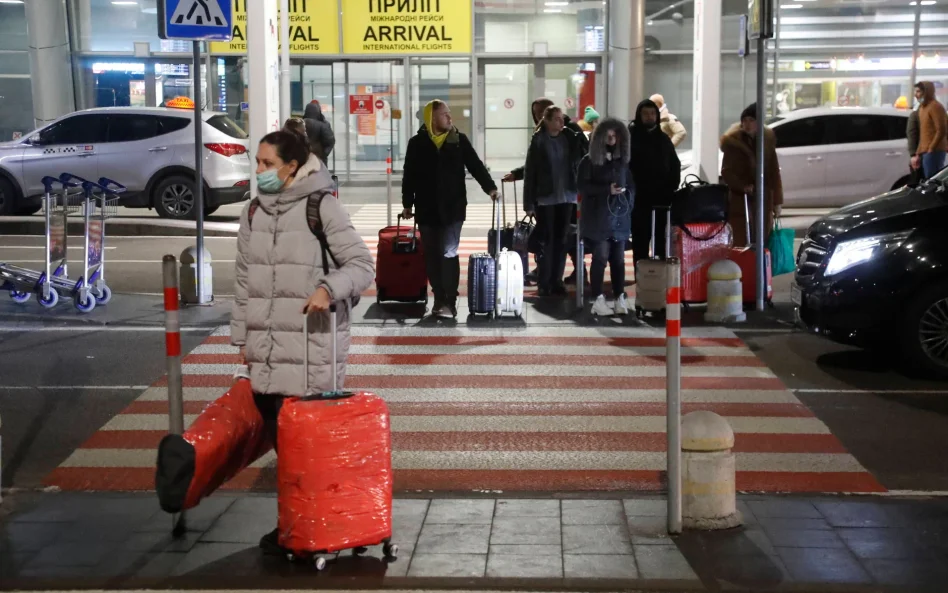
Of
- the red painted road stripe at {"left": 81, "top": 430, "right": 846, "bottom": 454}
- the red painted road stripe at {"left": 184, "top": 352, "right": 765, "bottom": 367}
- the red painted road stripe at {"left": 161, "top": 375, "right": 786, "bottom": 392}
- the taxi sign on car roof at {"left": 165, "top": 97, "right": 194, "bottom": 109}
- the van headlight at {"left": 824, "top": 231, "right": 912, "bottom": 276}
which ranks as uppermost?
the taxi sign on car roof at {"left": 165, "top": 97, "right": 194, "bottom": 109}

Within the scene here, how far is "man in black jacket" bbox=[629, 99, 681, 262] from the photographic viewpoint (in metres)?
12.1

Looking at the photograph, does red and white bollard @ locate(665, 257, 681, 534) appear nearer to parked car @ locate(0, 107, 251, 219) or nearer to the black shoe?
the black shoe

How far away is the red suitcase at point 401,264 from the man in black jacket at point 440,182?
0.59m

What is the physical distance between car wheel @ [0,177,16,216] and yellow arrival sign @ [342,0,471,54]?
9.53m

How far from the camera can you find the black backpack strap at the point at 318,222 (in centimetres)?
561

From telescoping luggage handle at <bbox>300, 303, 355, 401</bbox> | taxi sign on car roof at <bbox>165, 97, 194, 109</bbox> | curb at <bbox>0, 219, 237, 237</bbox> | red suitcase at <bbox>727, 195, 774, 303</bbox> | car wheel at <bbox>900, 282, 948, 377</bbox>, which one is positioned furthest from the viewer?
taxi sign on car roof at <bbox>165, 97, 194, 109</bbox>

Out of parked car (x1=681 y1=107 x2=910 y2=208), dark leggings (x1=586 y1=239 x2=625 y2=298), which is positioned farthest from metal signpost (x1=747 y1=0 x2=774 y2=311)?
parked car (x1=681 y1=107 x2=910 y2=208)

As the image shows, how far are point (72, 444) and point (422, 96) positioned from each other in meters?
21.1

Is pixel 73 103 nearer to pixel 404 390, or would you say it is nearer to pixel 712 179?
pixel 712 179

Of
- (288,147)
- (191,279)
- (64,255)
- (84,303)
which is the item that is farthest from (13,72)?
(288,147)

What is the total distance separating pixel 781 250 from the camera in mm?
12344

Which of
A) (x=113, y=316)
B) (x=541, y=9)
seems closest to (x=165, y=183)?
(x=113, y=316)

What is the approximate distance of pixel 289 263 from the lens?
563 cm

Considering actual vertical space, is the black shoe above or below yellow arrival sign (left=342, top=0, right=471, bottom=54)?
below
